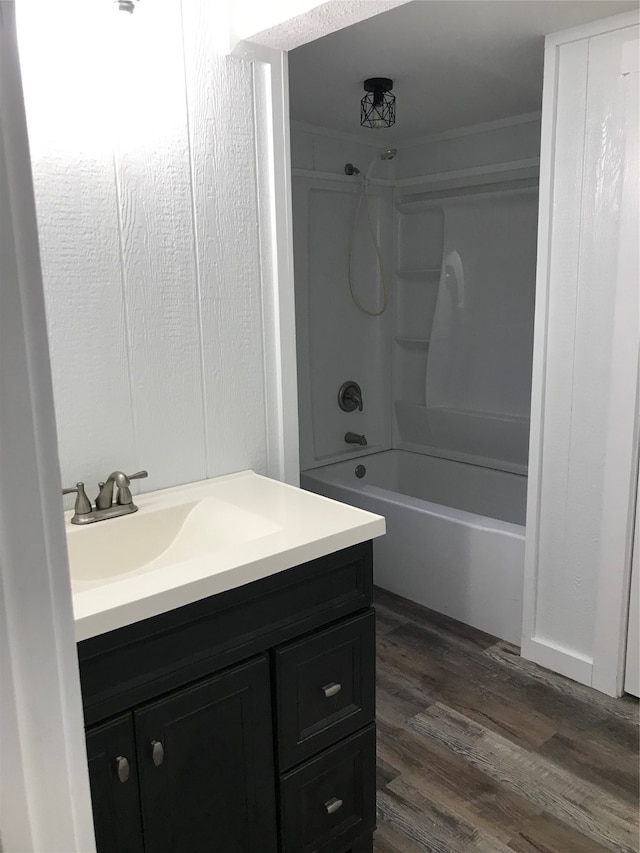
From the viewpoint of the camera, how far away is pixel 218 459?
1.90 m

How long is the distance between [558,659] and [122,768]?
173 cm

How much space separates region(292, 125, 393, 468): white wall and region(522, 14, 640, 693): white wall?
1332 mm

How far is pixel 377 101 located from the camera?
2.58 metres

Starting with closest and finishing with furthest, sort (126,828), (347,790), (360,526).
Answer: (126,828)
(360,526)
(347,790)

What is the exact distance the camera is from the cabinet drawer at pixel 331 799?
149 centimetres

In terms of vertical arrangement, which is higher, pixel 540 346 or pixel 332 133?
pixel 332 133

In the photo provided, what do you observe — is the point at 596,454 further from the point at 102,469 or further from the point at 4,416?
the point at 4,416

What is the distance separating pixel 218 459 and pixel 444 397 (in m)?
2.02

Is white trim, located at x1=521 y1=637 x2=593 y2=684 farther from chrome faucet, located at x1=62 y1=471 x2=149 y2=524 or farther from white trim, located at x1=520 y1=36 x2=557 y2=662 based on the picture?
chrome faucet, located at x1=62 y1=471 x2=149 y2=524

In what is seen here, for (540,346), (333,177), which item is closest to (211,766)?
(540,346)

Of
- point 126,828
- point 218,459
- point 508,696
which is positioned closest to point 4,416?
point 126,828

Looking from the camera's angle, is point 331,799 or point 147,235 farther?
point 147,235

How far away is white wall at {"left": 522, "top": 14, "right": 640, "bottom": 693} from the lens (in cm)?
204

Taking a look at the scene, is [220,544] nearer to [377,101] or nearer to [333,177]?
[377,101]
